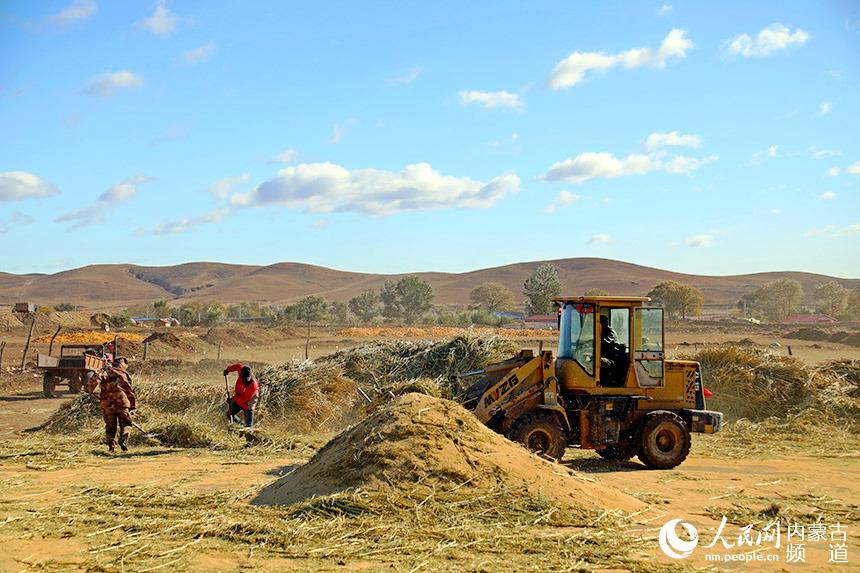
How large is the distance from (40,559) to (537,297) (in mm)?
58723

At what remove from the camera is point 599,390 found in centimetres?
1244

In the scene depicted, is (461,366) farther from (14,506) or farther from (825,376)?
(14,506)

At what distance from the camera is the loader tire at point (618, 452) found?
12953mm

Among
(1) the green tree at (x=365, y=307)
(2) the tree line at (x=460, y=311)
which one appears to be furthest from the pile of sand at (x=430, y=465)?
(1) the green tree at (x=365, y=307)

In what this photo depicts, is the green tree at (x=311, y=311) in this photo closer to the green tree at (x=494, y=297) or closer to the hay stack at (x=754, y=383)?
the green tree at (x=494, y=297)

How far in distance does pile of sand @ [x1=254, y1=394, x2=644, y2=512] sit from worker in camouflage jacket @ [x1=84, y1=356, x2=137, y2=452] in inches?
202

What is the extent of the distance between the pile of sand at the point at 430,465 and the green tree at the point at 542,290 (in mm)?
52844

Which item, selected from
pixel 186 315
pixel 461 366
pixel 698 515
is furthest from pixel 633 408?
pixel 186 315

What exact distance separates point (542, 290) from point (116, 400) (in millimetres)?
54918

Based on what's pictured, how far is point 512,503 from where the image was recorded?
870 centimetres

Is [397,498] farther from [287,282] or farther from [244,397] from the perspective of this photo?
[287,282]

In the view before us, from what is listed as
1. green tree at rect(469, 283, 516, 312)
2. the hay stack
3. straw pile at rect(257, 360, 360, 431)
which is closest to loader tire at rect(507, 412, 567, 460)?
straw pile at rect(257, 360, 360, 431)

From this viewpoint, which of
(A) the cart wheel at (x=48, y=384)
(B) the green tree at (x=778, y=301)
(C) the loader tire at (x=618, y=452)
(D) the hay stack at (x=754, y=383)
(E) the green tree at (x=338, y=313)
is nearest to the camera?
(C) the loader tire at (x=618, y=452)

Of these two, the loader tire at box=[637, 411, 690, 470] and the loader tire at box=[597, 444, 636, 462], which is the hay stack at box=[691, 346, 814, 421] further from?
the loader tire at box=[637, 411, 690, 470]
